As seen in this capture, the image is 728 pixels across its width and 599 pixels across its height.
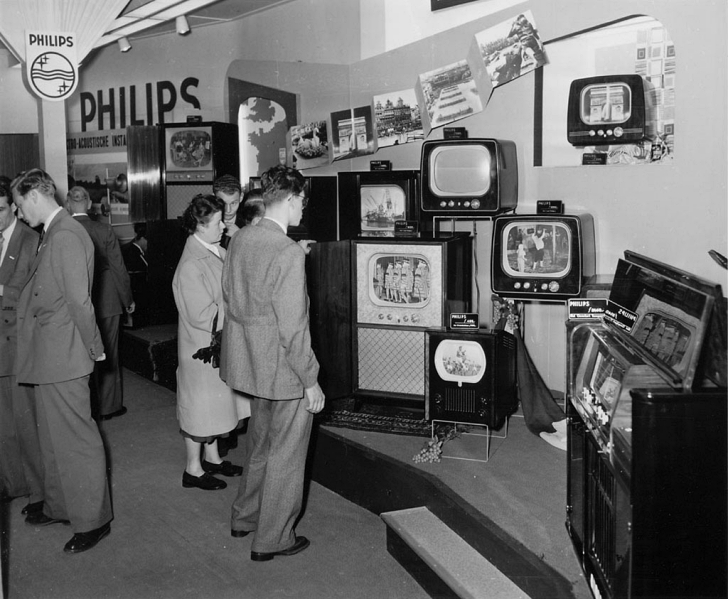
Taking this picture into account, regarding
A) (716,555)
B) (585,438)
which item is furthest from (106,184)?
(716,555)

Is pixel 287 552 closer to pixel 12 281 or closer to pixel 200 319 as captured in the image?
pixel 200 319

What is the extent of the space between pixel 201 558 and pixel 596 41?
3142mm

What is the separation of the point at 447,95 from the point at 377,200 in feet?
2.51

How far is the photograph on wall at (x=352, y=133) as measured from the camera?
18.5ft

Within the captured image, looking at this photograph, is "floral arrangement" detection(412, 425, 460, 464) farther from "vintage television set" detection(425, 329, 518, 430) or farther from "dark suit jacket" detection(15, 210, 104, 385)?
"dark suit jacket" detection(15, 210, 104, 385)

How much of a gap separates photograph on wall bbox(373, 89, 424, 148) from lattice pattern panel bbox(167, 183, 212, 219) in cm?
231

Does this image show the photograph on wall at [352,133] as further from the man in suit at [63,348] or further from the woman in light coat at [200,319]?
the man in suit at [63,348]

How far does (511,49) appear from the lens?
4.57 metres

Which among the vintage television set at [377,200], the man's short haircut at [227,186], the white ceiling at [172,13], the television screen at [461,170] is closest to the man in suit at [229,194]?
the man's short haircut at [227,186]

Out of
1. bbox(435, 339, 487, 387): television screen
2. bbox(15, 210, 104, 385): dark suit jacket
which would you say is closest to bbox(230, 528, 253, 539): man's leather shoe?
bbox(15, 210, 104, 385): dark suit jacket

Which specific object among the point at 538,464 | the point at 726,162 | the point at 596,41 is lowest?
the point at 538,464

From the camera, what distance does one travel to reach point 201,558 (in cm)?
338

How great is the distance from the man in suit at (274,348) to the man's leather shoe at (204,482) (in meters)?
0.79

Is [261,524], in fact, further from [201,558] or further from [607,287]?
[607,287]
